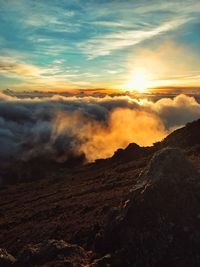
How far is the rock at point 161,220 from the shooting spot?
2589 cm

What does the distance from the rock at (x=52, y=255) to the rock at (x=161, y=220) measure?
193 centimetres

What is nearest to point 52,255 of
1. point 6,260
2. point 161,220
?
point 6,260

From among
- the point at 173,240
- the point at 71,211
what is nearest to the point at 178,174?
the point at 173,240

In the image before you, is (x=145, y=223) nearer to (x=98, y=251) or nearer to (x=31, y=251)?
(x=98, y=251)

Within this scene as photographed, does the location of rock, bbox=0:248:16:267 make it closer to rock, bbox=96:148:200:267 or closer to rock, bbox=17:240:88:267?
rock, bbox=17:240:88:267

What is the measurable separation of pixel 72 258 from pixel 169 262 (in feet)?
24.0

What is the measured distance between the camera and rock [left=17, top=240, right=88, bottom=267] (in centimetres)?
2845

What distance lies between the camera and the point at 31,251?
2938 centimetres

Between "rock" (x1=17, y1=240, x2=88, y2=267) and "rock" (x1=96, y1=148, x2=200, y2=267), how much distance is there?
193 centimetres

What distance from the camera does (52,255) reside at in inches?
1144

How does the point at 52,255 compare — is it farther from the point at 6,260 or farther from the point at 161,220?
the point at 161,220

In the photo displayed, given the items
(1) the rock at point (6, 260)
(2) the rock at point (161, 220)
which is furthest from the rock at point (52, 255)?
(2) the rock at point (161, 220)

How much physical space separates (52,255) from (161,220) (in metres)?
8.69

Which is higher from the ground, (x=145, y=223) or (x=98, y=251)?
(x=145, y=223)
